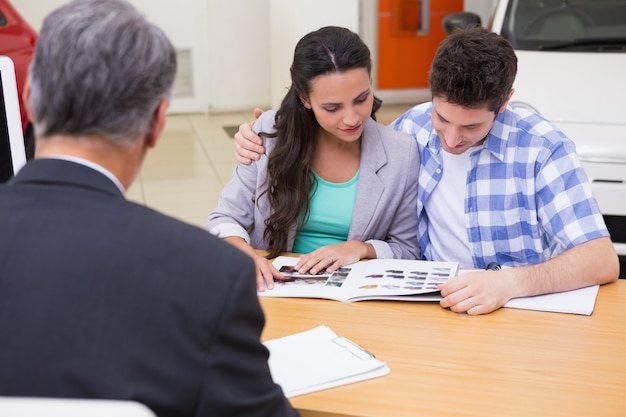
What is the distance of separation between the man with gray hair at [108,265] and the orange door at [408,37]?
721 centimetres

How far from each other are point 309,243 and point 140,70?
1.39m

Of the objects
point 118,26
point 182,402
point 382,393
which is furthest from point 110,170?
point 382,393

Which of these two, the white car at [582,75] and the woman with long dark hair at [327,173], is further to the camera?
the white car at [582,75]

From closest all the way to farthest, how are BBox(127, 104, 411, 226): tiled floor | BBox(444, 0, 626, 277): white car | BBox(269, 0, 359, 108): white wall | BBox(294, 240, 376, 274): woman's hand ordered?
BBox(294, 240, 376, 274): woman's hand → BBox(444, 0, 626, 277): white car → BBox(127, 104, 411, 226): tiled floor → BBox(269, 0, 359, 108): white wall

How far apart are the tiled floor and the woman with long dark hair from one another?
244 centimetres

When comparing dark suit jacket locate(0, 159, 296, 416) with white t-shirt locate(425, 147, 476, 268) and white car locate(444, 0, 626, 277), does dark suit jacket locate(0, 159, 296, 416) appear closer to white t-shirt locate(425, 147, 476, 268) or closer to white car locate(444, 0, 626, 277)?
white t-shirt locate(425, 147, 476, 268)

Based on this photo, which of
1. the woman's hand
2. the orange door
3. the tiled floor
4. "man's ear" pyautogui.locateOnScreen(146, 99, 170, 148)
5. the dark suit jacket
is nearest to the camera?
the dark suit jacket

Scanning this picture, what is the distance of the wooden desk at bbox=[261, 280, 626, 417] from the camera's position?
4.94 feet

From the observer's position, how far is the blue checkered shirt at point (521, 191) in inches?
84.6

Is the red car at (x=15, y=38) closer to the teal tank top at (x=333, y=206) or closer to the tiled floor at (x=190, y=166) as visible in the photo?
the tiled floor at (x=190, y=166)

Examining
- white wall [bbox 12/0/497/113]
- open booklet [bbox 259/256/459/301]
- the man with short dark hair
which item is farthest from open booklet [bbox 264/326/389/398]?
white wall [bbox 12/0/497/113]

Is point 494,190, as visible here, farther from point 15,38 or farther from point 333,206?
point 15,38

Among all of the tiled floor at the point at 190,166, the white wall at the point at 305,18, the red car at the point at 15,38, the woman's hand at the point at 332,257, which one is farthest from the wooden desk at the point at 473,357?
the white wall at the point at 305,18

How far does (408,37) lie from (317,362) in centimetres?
695
